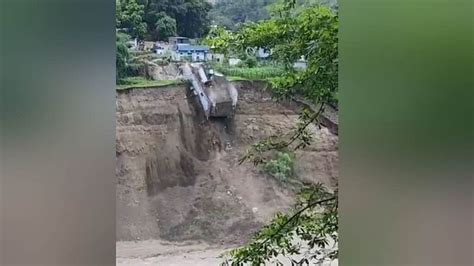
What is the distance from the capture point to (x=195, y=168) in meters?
1.79

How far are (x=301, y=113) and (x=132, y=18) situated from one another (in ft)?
2.45

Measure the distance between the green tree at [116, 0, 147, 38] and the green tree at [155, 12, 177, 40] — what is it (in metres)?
0.05

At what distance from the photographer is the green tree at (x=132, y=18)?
1.75m

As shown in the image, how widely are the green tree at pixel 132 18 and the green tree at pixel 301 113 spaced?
0.29 m

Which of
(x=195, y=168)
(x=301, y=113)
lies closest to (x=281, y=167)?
(x=301, y=113)

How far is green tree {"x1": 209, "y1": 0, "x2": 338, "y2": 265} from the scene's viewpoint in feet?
5.82
